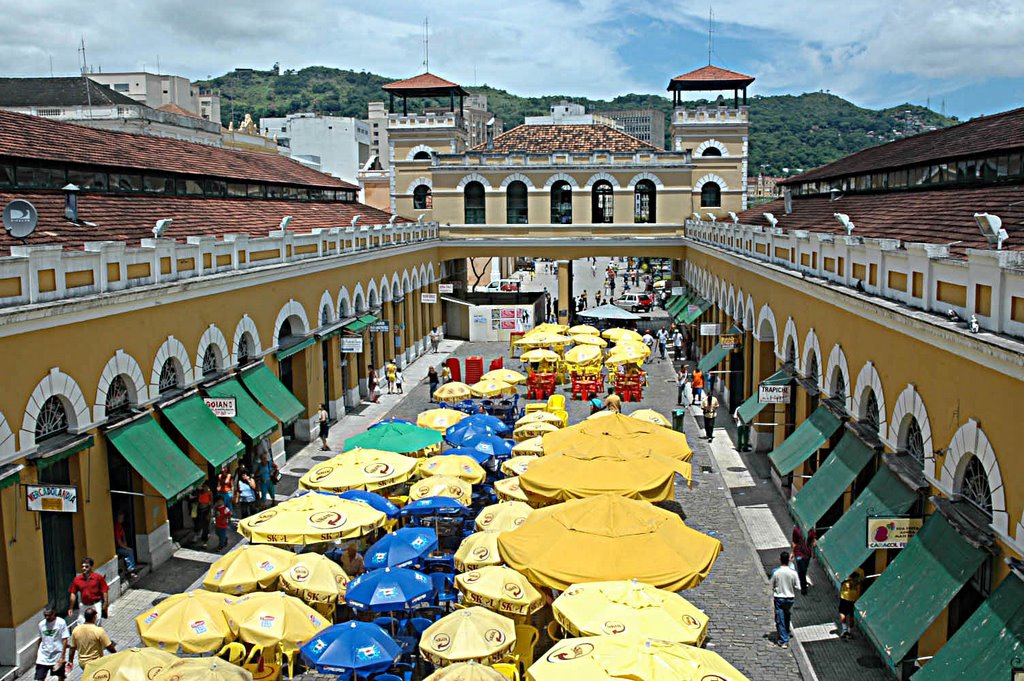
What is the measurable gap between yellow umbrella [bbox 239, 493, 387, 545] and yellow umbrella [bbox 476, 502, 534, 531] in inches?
65.6

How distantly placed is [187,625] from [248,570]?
1.69 m

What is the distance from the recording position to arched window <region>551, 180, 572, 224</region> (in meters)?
46.9

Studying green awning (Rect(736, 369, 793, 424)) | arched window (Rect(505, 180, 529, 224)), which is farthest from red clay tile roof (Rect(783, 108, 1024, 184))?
arched window (Rect(505, 180, 529, 224))

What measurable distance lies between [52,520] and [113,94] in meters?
41.2

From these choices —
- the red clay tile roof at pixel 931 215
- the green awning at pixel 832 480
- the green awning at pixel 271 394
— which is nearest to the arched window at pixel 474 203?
the red clay tile roof at pixel 931 215

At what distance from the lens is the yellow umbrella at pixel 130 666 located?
32.5 ft

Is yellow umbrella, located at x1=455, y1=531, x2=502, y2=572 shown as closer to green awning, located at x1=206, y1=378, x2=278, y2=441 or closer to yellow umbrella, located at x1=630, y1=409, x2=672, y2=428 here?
green awning, located at x1=206, y1=378, x2=278, y2=441

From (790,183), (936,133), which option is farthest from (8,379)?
(790,183)

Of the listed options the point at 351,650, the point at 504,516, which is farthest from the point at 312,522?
the point at 351,650

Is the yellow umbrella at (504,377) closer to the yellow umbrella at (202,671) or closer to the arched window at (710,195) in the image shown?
the yellow umbrella at (202,671)

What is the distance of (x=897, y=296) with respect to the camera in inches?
525

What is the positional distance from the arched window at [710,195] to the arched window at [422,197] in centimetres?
1453

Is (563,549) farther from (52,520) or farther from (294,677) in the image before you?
(52,520)

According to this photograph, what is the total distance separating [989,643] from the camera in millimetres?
9008
